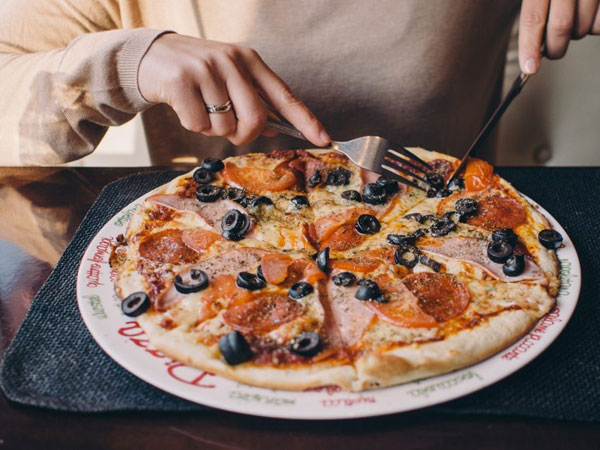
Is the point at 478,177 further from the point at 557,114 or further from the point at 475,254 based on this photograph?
the point at 557,114

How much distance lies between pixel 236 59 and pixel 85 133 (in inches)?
36.9

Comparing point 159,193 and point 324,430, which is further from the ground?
point 324,430

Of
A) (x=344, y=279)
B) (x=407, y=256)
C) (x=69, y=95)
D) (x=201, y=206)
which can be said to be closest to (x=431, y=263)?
(x=407, y=256)

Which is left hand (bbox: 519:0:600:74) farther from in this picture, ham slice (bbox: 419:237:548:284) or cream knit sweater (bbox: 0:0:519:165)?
ham slice (bbox: 419:237:548:284)

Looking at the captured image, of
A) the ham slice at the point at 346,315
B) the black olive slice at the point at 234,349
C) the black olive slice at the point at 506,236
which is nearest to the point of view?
the black olive slice at the point at 234,349

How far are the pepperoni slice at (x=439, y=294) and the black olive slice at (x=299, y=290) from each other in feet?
1.05

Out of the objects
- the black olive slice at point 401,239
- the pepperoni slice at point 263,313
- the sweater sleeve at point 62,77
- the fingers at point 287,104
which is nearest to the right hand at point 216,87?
the fingers at point 287,104

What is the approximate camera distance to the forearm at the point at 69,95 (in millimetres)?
2146

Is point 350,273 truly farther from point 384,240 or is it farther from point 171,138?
point 171,138

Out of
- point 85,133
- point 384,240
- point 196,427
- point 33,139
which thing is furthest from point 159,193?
point 196,427

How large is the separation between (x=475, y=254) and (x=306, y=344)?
28.7 inches

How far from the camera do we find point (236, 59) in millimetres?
2021

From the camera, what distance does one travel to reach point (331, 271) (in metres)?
1.82

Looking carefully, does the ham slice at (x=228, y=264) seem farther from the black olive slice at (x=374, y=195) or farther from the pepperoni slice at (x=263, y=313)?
the black olive slice at (x=374, y=195)
